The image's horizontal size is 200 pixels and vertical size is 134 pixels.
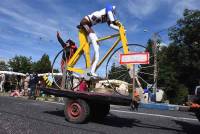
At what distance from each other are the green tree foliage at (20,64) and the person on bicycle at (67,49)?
3184 inches

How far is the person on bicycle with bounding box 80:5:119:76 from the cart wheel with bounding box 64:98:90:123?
1201 millimetres

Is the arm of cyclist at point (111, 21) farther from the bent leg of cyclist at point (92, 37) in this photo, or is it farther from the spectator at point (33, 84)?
the spectator at point (33, 84)

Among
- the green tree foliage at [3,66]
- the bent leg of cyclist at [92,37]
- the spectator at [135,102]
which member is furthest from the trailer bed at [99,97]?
the green tree foliage at [3,66]

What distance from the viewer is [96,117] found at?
8.68 m

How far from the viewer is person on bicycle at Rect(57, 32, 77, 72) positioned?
9.77m

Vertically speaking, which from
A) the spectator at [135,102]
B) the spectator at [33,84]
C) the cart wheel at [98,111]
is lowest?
the cart wheel at [98,111]

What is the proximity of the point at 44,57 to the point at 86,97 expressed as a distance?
7950 cm

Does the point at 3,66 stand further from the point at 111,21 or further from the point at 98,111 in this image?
the point at 111,21

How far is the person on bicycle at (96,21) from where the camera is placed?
8.64 meters

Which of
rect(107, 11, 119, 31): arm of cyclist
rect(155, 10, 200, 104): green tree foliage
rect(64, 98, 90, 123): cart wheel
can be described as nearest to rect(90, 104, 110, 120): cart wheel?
rect(64, 98, 90, 123): cart wheel

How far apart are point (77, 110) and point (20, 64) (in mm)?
84785

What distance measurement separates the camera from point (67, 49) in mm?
9859

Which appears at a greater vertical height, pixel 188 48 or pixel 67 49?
pixel 188 48

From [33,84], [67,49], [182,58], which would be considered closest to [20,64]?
[182,58]
